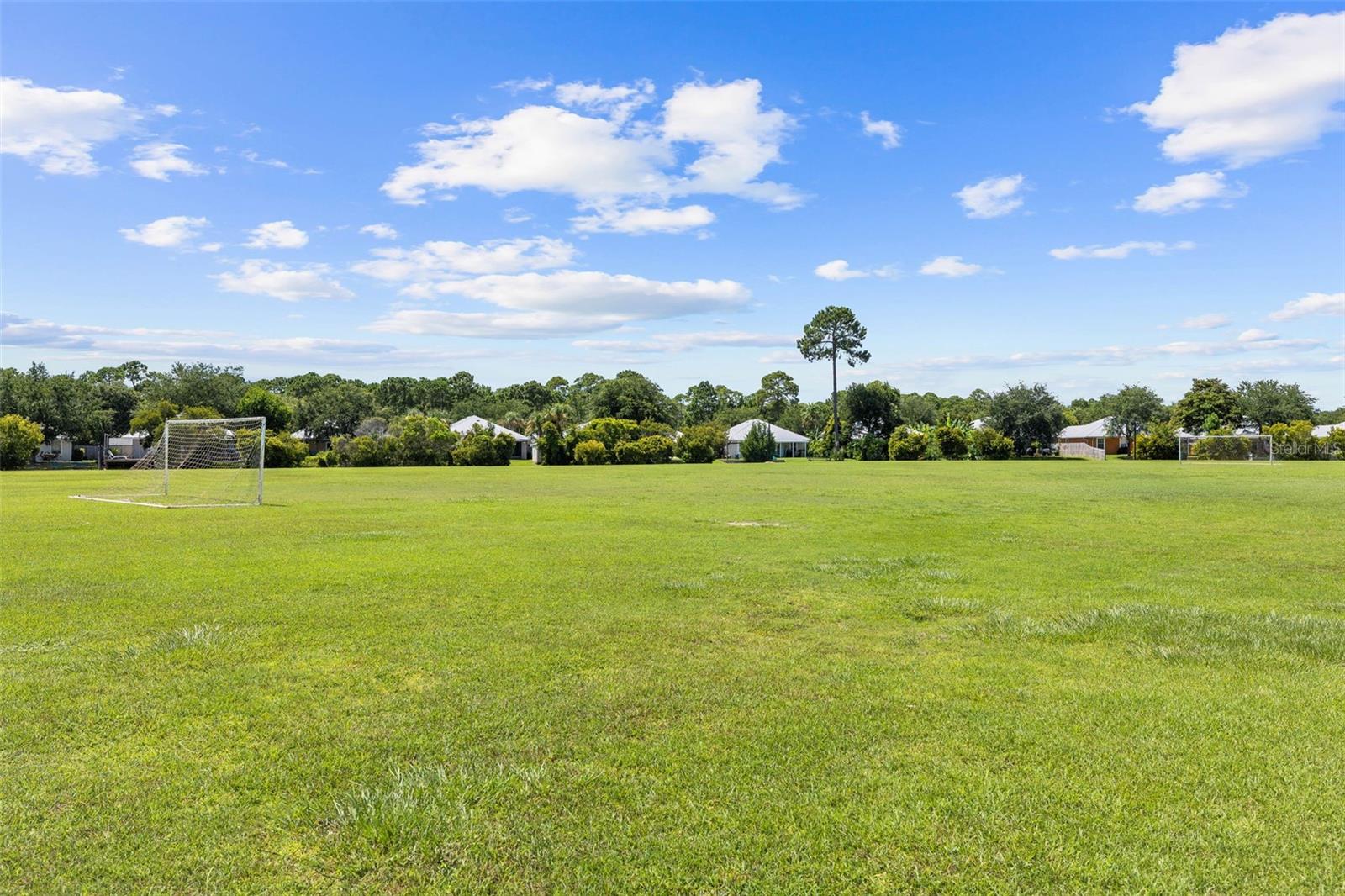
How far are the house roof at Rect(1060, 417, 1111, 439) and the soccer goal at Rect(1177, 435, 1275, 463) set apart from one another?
969 inches

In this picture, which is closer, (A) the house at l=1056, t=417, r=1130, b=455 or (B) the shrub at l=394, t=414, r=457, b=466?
(B) the shrub at l=394, t=414, r=457, b=466

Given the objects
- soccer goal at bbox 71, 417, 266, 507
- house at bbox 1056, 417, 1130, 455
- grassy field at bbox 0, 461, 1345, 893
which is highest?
house at bbox 1056, 417, 1130, 455

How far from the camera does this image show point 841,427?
270 feet

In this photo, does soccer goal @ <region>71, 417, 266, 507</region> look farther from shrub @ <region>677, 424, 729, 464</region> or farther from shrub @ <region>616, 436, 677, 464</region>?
shrub @ <region>677, 424, 729, 464</region>

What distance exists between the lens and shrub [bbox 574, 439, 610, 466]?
5981 centimetres

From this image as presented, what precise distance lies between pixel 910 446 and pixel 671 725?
2730 inches

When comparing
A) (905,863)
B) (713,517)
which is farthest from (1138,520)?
(905,863)

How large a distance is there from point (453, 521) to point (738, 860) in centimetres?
1494

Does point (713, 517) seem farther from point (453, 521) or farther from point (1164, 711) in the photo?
point (1164, 711)

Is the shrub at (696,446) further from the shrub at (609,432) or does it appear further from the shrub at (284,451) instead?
the shrub at (284,451)

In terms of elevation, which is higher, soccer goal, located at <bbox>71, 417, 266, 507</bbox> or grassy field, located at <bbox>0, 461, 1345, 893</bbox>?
soccer goal, located at <bbox>71, 417, 266, 507</bbox>

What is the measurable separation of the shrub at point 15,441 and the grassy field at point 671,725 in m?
49.1

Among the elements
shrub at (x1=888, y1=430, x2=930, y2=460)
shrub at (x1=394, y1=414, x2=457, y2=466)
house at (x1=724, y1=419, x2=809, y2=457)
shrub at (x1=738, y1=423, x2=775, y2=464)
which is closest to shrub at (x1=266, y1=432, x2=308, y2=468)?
shrub at (x1=394, y1=414, x2=457, y2=466)

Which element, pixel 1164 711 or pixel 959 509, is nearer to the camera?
pixel 1164 711
